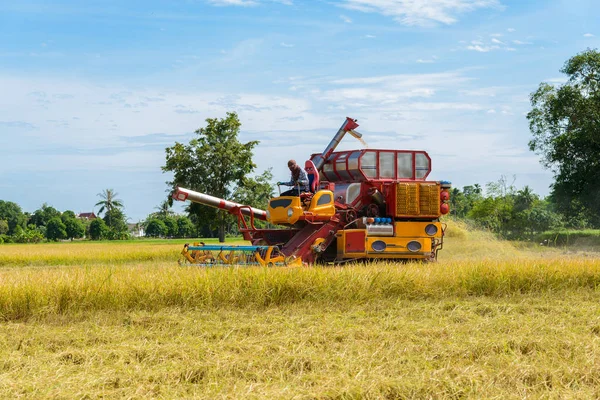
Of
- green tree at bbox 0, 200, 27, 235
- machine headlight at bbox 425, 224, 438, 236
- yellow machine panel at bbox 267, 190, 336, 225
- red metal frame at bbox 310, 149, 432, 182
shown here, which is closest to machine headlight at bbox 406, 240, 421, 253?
machine headlight at bbox 425, 224, 438, 236

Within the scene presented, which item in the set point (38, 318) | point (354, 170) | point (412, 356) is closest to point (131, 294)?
point (38, 318)

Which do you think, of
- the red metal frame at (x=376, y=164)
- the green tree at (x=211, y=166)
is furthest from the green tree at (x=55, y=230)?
the red metal frame at (x=376, y=164)

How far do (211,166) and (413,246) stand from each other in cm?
2349

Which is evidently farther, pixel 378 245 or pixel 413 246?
pixel 413 246

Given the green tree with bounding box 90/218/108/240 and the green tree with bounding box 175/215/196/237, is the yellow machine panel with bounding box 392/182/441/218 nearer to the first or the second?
the green tree with bounding box 90/218/108/240

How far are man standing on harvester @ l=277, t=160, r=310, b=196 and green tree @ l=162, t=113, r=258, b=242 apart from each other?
22.1 m

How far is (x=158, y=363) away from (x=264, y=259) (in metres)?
5.91

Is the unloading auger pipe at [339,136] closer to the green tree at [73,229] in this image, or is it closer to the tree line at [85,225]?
the tree line at [85,225]

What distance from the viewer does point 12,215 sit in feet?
364

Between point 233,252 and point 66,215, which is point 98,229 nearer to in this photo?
point 66,215

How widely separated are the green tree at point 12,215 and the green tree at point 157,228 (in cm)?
1859

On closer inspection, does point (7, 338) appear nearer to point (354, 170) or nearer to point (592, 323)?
point (592, 323)

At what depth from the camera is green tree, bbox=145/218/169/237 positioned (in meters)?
99.0

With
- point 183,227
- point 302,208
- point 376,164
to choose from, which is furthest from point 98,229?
point 302,208
